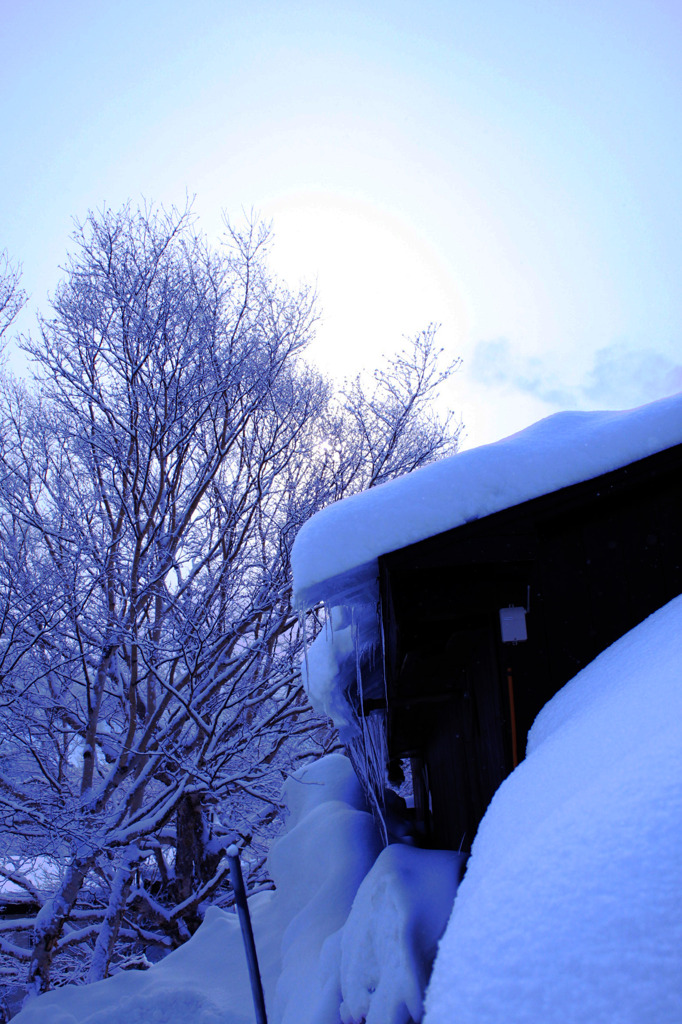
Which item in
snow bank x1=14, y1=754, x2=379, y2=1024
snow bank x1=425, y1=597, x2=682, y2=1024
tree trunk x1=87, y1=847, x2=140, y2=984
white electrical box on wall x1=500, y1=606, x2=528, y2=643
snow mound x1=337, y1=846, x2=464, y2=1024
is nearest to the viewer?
snow bank x1=425, y1=597, x2=682, y2=1024

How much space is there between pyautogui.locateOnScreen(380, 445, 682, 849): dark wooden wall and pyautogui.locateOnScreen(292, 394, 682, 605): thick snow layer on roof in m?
0.11

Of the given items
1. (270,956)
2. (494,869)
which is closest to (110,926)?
(270,956)

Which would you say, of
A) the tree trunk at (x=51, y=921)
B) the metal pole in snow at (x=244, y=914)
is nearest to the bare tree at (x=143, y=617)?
the tree trunk at (x=51, y=921)

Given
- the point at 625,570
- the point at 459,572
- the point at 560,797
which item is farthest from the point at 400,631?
the point at 560,797

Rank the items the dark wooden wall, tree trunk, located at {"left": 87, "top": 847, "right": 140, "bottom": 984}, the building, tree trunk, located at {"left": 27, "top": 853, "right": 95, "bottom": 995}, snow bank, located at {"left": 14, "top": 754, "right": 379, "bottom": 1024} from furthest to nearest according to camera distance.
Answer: tree trunk, located at {"left": 27, "top": 853, "right": 95, "bottom": 995}
tree trunk, located at {"left": 87, "top": 847, "right": 140, "bottom": 984}
snow bank, located at {"left": 14, "top": 754, "right": 379, "bottom": 1024}
the dark wooden wall
the building

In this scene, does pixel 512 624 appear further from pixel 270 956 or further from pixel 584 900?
pixel 270 956

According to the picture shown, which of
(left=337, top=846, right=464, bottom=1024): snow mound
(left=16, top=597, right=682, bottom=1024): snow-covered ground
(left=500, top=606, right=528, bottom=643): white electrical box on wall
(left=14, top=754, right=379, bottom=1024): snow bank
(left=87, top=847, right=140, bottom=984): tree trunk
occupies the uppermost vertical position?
(left=500, top=606, right=528, bottom=643): white electrical box on wall

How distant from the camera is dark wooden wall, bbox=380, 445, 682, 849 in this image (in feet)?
10.1

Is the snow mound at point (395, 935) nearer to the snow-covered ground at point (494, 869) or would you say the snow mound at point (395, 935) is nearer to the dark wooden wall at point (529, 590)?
the snow-covered ground at point (494, 869)

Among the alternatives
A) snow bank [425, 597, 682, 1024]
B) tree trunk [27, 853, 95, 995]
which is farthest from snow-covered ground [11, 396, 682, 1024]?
tree trunk [27, 853, 95, 995]

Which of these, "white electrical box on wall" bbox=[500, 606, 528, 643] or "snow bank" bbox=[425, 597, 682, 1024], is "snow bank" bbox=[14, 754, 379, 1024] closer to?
"white electrical box on wall" bbox=[500, 606, 528, 643]

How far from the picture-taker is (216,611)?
9.62 m

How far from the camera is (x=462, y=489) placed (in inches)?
119

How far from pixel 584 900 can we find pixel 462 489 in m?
2.11
